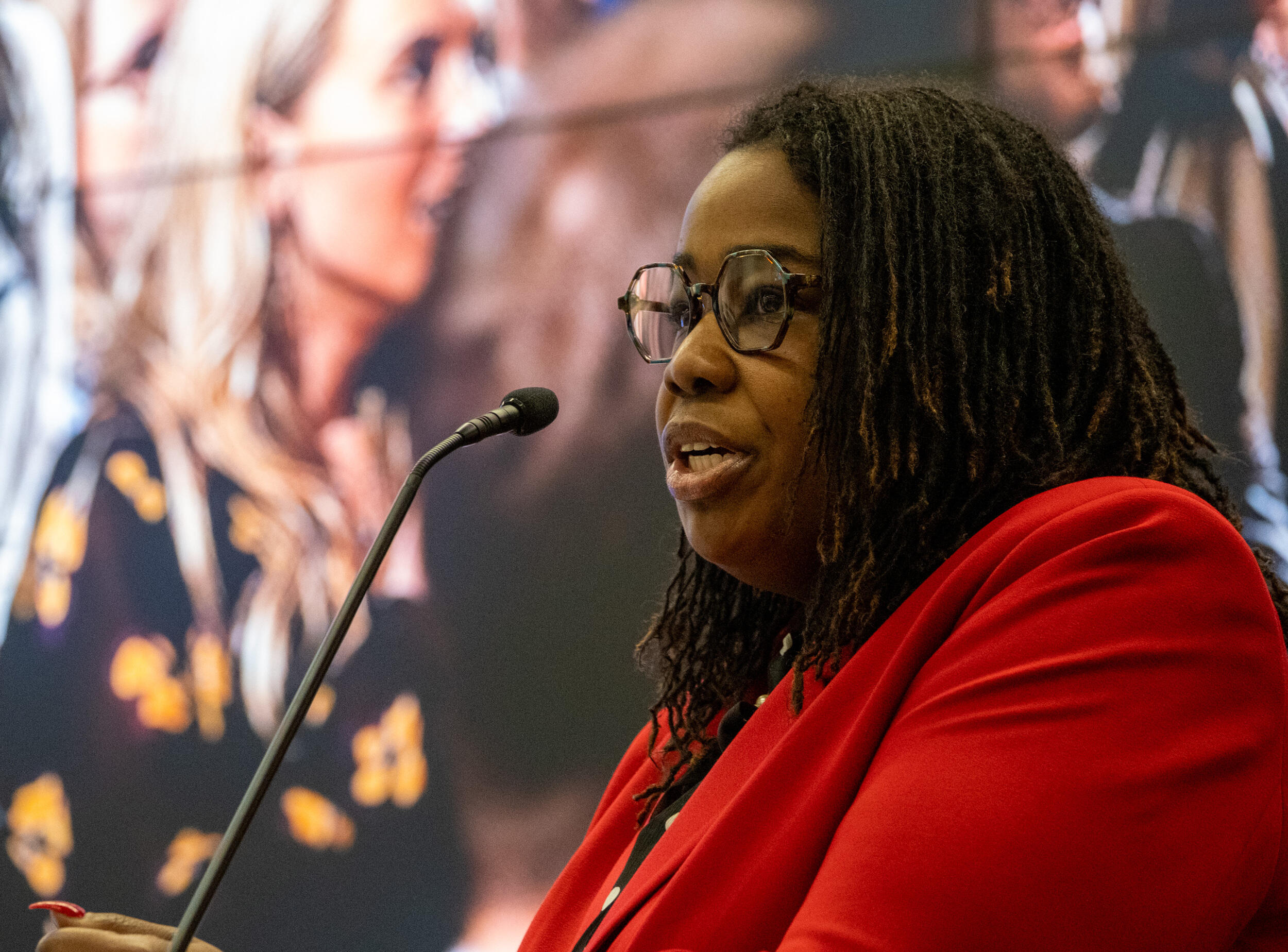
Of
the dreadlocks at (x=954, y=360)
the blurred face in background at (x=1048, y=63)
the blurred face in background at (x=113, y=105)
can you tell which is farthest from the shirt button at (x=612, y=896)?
the blurred face in background at (x=113, y=105)

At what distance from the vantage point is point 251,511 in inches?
111

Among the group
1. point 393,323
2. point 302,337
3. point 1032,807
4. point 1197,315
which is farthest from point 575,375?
point 1032,807

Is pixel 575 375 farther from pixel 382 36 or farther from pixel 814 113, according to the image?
pixel 814 113

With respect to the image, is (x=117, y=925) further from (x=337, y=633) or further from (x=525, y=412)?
(x=525, y=412)

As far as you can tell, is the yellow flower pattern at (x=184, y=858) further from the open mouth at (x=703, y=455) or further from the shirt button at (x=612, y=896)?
the open mouth at (x=703, y=455)

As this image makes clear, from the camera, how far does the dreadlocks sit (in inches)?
39.7

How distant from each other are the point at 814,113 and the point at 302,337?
1922mm

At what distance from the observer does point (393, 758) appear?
261cm

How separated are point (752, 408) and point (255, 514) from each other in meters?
2.00

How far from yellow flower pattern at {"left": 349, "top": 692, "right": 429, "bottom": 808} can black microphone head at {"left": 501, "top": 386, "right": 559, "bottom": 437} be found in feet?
4.87

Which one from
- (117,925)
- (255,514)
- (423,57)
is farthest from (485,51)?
(117,925)

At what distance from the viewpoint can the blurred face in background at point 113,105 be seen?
3.01 m

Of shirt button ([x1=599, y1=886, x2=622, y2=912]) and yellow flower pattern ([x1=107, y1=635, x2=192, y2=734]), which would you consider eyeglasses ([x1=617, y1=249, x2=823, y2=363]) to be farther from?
yellow flower pattern ([x1=107, y1=635, x2=192, y2=734])

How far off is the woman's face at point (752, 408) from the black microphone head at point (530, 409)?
0.15 meters
